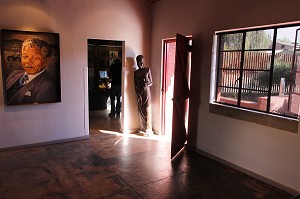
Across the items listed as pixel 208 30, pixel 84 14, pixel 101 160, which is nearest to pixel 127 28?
pixel 84 14

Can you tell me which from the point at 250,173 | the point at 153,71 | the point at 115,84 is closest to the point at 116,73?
the point at 115,84

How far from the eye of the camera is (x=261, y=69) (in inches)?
135

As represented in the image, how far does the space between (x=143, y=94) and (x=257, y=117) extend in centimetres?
256

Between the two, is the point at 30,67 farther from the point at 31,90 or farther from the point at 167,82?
the point at 167,82

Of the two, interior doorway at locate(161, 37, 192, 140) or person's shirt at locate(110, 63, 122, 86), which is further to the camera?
person's shirt at locate(110, 63, 122, 86)

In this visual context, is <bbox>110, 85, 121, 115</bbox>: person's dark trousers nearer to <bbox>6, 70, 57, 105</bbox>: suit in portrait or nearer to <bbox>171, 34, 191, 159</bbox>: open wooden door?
<bbox>6, 70, 57, 105</bbox>: suit in portrait

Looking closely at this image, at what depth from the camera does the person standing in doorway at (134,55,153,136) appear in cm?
517

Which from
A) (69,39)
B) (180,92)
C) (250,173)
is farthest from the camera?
(69,39)

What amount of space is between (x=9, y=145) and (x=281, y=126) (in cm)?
436

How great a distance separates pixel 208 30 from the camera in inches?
160

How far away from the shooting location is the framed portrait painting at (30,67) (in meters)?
4.08

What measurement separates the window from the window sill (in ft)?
0.44

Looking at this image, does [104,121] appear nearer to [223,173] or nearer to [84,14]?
[84,14]

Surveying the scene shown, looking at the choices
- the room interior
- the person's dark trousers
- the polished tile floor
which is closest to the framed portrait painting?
the room interior
